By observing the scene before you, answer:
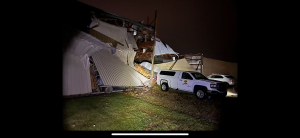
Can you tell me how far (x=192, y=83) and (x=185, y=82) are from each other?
544mm

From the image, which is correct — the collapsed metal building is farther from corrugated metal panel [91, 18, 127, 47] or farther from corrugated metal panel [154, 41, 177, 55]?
corrugated metal panel [154, 41, 177, 55]

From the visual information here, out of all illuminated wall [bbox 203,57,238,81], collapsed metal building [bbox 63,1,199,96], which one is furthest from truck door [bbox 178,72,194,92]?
illuminated wall [bbox 203,57,238,81]

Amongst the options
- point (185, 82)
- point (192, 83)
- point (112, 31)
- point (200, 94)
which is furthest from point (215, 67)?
point (112, 31)

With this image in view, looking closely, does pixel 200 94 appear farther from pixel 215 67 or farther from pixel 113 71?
pixel 215 67

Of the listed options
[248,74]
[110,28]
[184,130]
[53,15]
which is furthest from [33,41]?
[110,28]

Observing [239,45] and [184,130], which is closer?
[239,45]

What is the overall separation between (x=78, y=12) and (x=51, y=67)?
20.0 ft

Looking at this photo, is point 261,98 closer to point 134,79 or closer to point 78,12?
point 134,79

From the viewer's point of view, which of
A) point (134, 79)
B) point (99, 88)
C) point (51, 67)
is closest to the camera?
point (51, 67)

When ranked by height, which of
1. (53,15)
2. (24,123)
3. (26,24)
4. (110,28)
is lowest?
(24,123)

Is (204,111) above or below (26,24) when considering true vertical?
below

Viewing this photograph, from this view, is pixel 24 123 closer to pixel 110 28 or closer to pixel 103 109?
pixel 103 109

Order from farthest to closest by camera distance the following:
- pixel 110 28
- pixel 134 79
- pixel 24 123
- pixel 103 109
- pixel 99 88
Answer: pixel 110 28 → pixel 134 79 → pixel 99 88 → pixel 103 109 → pixel 24 123

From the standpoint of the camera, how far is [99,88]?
784 centimetres
